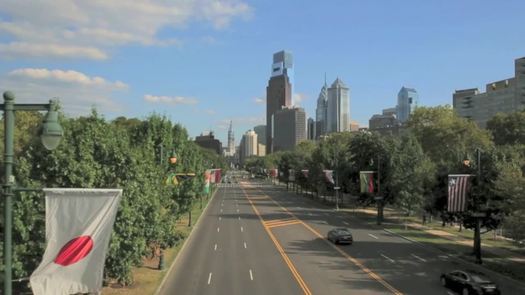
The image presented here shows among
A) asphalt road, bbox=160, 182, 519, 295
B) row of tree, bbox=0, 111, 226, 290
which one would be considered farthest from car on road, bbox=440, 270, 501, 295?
row of tree, bbox=0, 111, 226, 290

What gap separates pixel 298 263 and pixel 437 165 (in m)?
22.7

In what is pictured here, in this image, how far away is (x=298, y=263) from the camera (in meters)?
33.2

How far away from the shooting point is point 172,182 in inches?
1364

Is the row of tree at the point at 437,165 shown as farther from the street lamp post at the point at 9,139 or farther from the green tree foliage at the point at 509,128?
the street lamp post at the point at 9,139

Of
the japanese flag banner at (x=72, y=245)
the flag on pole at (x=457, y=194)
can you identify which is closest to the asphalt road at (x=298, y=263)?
the flag on pole at (x=457, y=194)

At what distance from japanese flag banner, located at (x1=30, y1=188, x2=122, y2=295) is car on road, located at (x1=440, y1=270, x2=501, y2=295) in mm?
20695

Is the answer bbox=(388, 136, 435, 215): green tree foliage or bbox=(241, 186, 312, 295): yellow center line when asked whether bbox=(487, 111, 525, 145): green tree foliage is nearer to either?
bbox=(388, 136, 435, 215): green tree foliage

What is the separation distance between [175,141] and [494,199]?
24.7m

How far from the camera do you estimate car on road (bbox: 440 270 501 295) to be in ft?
82.0

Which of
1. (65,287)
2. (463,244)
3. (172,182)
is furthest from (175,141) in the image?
(65,287)

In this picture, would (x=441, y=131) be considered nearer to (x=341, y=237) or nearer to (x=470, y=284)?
(x=341, y=237)

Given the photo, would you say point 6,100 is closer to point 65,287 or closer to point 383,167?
point 65,287

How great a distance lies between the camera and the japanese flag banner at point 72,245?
900 centimetres

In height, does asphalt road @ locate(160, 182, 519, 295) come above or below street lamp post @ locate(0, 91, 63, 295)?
below
